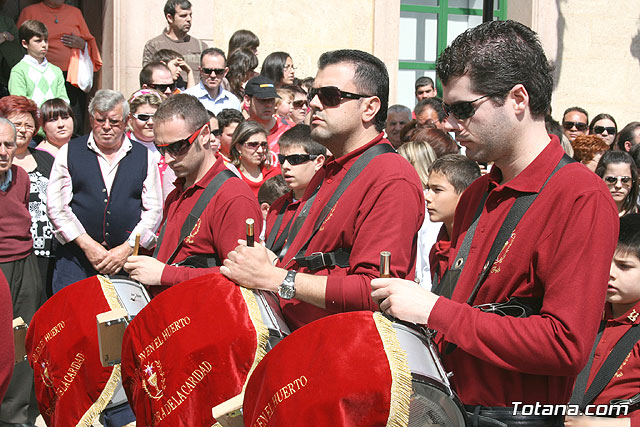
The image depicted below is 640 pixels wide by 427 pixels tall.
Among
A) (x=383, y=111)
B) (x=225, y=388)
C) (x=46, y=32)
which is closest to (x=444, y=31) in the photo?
(x=46, y=32)

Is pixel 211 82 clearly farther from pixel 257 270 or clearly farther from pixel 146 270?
pixel 257 270

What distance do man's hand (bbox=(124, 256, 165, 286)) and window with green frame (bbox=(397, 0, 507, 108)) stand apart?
9449mm

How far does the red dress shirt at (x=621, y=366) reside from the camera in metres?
3.12

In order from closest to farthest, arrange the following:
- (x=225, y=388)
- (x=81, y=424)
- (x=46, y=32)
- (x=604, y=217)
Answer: (x=604, y=217)
(x=225, y=388)
(x=81, y=424)
(x=46, y=32)

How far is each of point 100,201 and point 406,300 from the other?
4.05 metres

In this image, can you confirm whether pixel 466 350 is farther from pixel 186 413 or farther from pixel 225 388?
pixel 186 413

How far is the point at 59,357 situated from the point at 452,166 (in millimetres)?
2698

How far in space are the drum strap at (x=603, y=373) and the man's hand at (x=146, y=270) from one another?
1.96 meters

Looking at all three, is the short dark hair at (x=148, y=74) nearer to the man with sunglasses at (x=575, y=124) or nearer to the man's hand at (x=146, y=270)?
the man's hand at (x=146, y=270)

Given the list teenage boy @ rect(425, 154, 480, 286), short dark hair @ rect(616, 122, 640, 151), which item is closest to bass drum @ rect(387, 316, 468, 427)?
teenage boy @ rect(425, 154, 480, 286)

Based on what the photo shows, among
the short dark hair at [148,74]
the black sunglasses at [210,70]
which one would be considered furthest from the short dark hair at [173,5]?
the short dark hair at [148,74]

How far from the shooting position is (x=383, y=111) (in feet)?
11.6

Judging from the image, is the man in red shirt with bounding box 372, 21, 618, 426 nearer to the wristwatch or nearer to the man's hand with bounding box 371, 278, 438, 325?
the man's hand with bounding box 371, 278, 438, 325

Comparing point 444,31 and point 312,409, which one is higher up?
point 444,31
